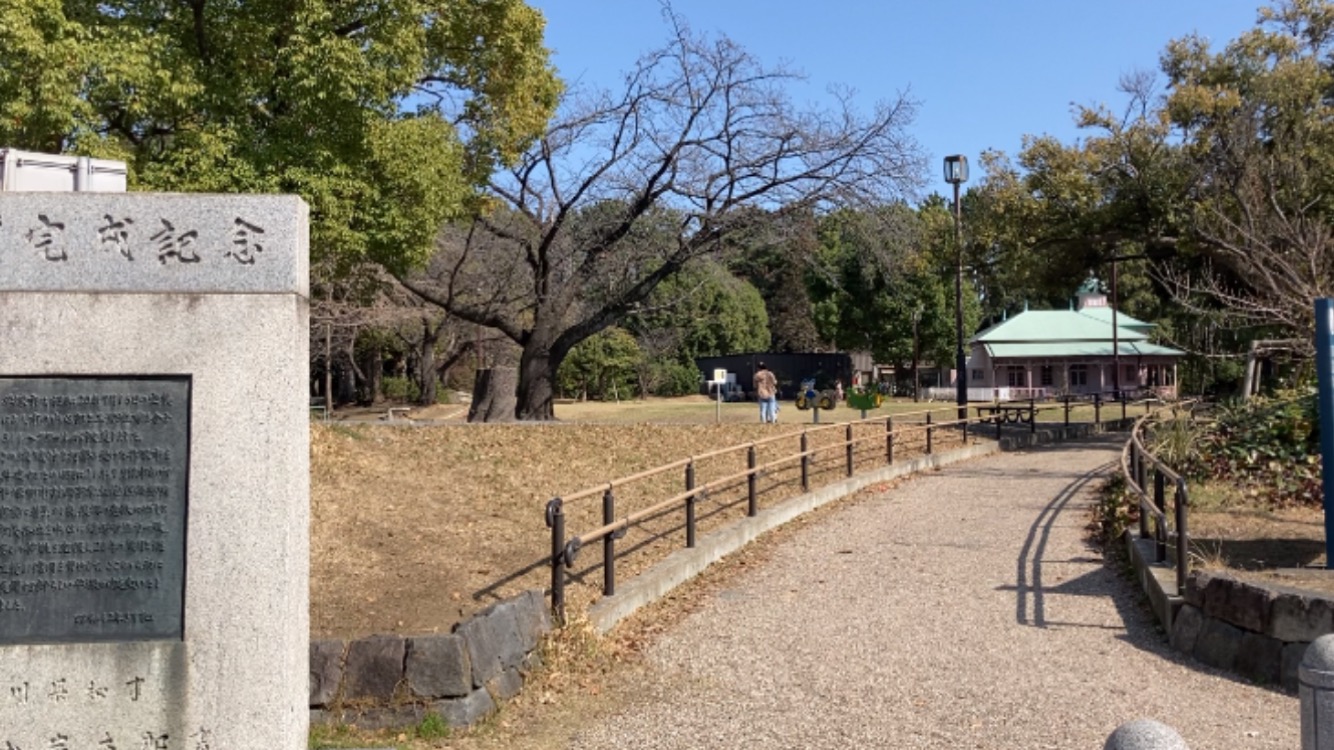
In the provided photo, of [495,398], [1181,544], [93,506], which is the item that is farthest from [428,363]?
[93,506]

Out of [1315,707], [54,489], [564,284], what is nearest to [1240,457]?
[1315,707]

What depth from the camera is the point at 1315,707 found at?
154 inches

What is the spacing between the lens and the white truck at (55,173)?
194 inches

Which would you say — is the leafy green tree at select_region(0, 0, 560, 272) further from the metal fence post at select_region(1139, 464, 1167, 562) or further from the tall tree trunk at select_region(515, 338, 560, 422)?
the metal fence post at select_region(1139, 464, 1167, 562)

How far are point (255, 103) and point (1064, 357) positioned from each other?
167 ft

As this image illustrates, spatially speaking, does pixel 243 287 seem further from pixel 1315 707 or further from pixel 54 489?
pixel 1315 707

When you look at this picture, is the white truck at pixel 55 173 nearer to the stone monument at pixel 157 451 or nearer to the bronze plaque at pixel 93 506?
the stone monument at pixel 157 451

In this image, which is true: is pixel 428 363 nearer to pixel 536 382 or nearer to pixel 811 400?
pixel 811 400

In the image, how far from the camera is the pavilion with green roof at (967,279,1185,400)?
5759 cm

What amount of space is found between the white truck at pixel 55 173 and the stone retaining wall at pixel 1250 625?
6729mm

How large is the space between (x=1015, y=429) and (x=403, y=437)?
15.4m

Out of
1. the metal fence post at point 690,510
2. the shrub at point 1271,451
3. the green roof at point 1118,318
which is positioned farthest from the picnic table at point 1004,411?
the green roof at point 1118,318

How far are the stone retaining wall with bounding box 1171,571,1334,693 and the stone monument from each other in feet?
18.3

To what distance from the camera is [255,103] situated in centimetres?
1455
